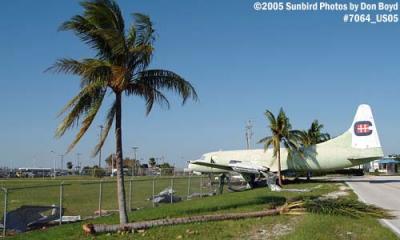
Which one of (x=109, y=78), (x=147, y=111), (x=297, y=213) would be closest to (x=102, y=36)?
(x=109, y=78)

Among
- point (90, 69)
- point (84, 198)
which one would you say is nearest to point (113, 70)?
point (90, 69)

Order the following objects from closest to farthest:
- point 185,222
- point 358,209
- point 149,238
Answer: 1. point 149,238
2. point 185,222
3. point 358,209

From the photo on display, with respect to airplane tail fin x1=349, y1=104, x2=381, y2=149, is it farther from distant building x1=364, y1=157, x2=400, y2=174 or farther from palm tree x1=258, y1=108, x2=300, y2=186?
distant building x1=364, y1=157, x2=400, y2=174

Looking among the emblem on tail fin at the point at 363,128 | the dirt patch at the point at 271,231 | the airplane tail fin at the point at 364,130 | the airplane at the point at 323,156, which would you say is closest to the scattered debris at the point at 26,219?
the dirt patch at the point at 271,231

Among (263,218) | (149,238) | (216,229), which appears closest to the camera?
(149,238)

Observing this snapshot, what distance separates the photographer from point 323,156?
150 feet

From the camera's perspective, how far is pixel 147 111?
1553 cm

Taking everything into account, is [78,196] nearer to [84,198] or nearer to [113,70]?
[84,198]

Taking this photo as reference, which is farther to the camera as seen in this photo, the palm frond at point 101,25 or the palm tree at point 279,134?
the palm tree at point 279,134

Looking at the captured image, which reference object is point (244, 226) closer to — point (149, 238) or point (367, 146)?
point (149, 238)

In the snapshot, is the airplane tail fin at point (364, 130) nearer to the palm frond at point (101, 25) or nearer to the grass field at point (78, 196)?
the grass field at point (78, 196)

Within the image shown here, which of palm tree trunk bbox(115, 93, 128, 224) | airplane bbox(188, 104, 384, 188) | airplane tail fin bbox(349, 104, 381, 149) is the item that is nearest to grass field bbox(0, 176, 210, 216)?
palm tree trunk bbox(115, 93, 128, 224)

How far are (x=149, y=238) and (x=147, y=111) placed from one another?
16.1 feet

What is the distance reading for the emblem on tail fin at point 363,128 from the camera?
44.5 meters
